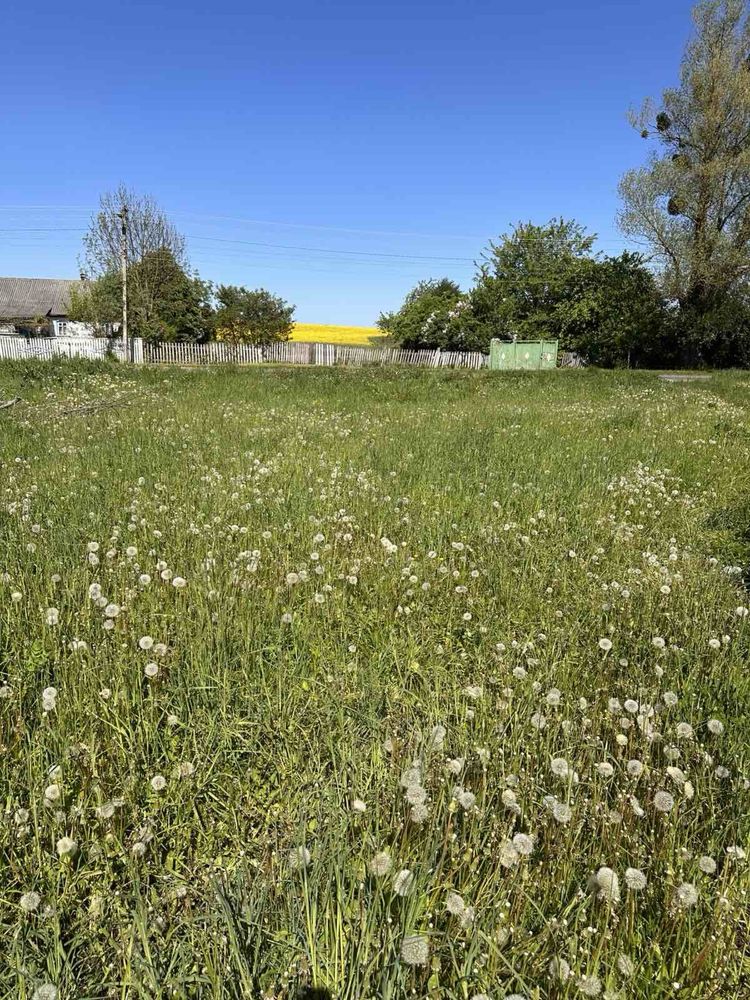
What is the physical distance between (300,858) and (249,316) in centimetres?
5328

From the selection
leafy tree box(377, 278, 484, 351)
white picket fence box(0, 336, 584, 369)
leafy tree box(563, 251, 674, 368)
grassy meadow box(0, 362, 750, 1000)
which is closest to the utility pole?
white picket fence box(0, 336, 584, 369)

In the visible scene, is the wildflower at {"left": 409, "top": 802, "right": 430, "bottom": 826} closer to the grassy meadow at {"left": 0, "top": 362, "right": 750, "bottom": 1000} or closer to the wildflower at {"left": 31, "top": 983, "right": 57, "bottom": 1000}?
the grassy meadow at {"left": 0, "top": 362, "right": 750, "bottom": 1000}

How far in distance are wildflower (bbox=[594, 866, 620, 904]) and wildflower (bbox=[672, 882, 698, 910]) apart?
157 mm

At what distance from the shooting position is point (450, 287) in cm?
5247

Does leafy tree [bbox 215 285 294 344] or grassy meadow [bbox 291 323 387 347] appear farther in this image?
grassy meadow [bbox 291 323 387 347]

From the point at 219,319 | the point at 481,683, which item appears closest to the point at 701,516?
the point at 481,683

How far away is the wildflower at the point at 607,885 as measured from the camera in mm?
1445

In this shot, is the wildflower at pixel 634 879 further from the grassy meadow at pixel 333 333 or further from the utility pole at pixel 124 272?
the grassy meadow at pixel 333 333

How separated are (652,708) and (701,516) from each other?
3526 millimetres

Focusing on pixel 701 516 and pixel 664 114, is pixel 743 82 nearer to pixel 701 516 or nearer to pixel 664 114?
pixel 664 114

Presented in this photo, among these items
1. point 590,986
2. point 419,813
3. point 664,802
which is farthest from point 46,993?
point 664,802

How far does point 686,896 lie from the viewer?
1443 millimetres

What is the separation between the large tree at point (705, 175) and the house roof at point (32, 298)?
54736 mm

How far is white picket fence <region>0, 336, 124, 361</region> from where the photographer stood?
34.2 m
